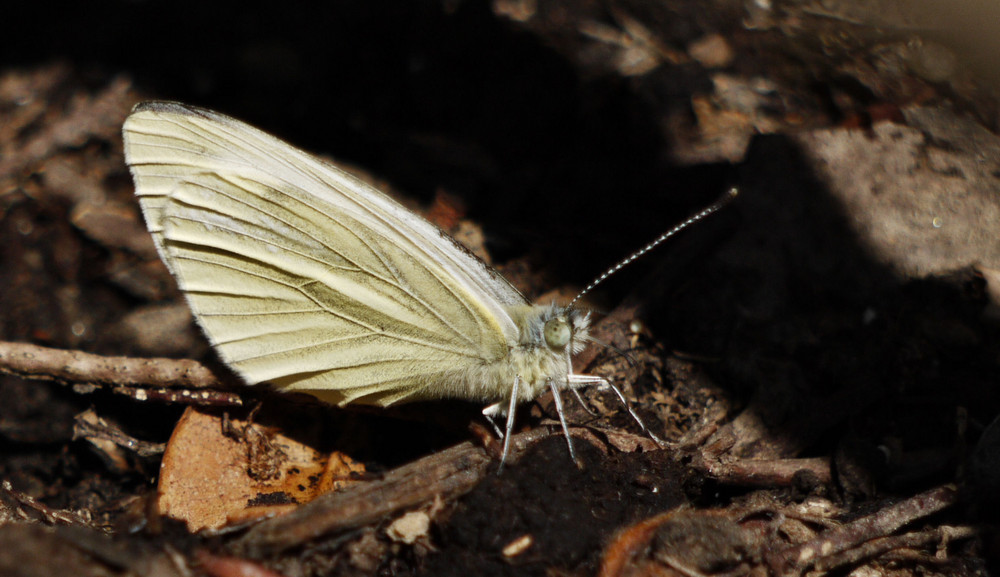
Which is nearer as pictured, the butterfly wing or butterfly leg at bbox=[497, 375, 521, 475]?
butterfly leg at bbox=[497, 375, 521, 475]

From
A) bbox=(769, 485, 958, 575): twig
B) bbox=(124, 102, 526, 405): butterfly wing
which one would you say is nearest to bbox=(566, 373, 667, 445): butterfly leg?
bbox=(124, 102, 526, 405): butterfly wing

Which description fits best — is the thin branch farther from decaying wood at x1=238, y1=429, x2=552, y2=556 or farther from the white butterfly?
decaying wood at x1=238, y1=429, x2=552, y2=556

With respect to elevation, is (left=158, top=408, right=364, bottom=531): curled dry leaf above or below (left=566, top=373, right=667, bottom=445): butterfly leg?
below

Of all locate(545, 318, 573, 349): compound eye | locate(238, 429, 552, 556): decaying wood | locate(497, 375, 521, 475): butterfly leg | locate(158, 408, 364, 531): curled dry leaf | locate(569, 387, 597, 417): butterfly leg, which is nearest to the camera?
locate(238, 429, 552, 556): decaying wood

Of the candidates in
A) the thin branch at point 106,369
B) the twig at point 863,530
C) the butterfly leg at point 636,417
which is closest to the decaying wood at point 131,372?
the thin branch at point 106,369

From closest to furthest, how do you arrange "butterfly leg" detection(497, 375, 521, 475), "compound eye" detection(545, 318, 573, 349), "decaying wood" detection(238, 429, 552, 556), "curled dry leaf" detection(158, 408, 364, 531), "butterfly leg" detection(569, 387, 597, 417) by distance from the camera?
"decaying wood" detection(238, 429, 552, 556) → "butterfly leg" detection(497, 375, 521, 475) → "curled dry leaf" detection(158, 408, 364, 531) → "compound eye" detection(545, 318, 573, 349) → "butterfly leg" detection(569, 387, 597, 417)

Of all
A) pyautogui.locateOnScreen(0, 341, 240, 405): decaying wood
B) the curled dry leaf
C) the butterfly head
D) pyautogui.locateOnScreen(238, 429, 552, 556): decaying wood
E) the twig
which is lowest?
the curled dry leaf

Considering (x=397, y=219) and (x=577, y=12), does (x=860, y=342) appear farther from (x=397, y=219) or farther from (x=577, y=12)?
(x=577, y=12)
